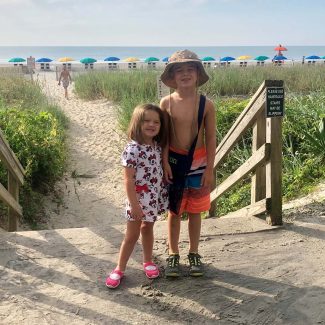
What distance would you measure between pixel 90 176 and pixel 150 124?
666 cm

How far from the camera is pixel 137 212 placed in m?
2.97

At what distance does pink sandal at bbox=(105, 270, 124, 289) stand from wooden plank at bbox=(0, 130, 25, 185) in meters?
2.08

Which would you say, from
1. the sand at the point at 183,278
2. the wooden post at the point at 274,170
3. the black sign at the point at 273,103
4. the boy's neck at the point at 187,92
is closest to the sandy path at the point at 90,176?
the sand at the point at 183,278

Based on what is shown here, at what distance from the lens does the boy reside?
10.1ft

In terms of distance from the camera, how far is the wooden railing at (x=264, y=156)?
12.7 feet

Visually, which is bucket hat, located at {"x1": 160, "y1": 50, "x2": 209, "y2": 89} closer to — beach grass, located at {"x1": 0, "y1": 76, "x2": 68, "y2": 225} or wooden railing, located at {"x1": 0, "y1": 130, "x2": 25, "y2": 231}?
wooden railing, located at {"x1": 0, "y1": 130, "x2": 25, "y2": 231}

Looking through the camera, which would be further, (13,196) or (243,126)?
(13,196)

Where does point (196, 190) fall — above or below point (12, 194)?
above

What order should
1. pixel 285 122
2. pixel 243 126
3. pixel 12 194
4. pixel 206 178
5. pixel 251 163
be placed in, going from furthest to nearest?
pixel 285 122
pixel 12 194
pixel 243 126
pixel 251 163
pixel 206 178

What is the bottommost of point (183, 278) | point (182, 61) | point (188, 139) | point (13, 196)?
point (183, 278)

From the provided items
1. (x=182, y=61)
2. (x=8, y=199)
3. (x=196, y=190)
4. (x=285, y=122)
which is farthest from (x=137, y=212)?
(x=285, y=122)

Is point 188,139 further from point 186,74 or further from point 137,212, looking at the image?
point 137,212

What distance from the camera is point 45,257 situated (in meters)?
3.52

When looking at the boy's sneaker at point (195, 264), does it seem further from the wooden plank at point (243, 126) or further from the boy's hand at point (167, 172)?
the wooden plank at point (243, 126)
